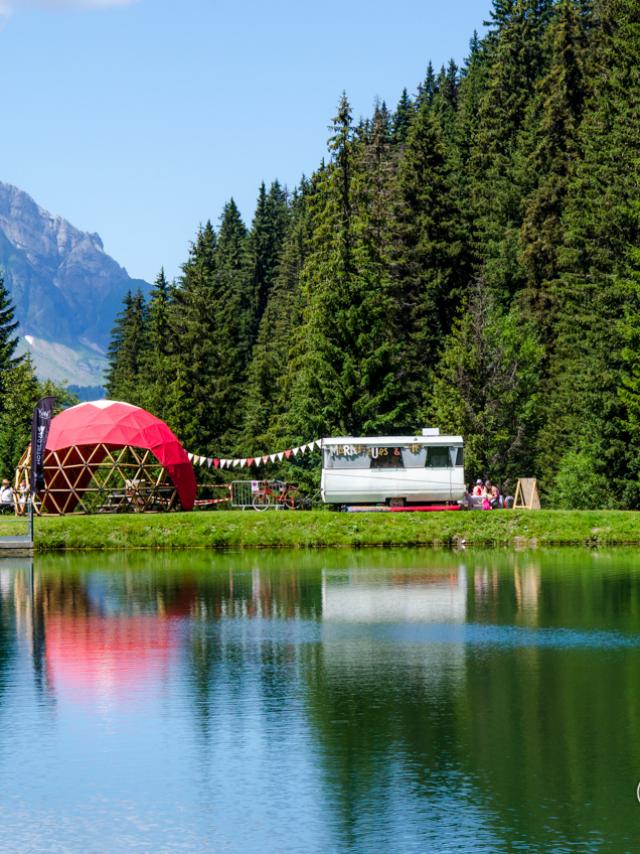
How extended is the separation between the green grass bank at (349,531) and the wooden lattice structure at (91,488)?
6.43 m

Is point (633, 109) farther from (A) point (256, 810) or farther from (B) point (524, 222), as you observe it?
(A) point (256, 810)

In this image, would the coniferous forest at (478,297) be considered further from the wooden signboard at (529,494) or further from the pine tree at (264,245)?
the pine tree at (264,245)

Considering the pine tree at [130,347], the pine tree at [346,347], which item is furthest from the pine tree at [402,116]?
the pine tree at [346,347]

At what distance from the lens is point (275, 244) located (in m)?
158

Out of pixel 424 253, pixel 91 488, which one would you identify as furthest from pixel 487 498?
pixel 424 253

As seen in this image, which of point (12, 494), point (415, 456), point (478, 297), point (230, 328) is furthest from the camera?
point (230, 328)

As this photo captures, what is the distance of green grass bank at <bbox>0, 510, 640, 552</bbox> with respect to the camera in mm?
47812

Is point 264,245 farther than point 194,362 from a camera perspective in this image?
Yes

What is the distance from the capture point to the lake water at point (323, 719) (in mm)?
14797

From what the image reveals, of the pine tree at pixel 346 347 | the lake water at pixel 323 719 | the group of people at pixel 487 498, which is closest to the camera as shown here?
the lake water at pixel 323 719

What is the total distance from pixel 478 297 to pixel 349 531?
33648 millimetres

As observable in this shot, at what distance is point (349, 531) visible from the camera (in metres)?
48.9

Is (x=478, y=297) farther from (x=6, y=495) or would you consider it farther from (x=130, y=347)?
(x=130, y=347)

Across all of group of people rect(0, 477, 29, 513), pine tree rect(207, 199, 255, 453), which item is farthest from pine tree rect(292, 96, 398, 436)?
pine tree rect(207, 199, 255, 453)
